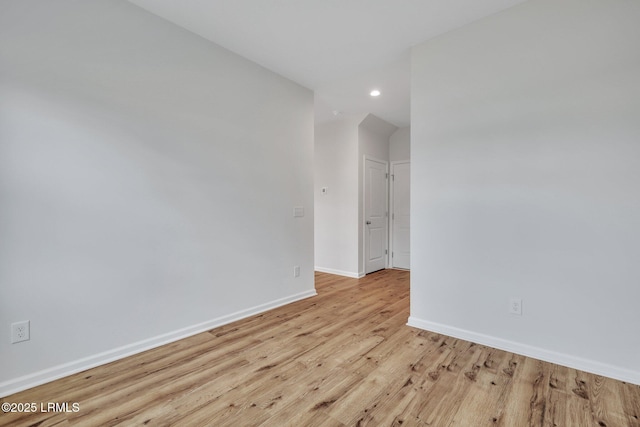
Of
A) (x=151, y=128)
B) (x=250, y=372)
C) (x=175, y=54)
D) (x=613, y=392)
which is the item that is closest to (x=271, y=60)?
(x=175, y=54)

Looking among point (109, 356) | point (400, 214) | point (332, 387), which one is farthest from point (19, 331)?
point (400, 214)

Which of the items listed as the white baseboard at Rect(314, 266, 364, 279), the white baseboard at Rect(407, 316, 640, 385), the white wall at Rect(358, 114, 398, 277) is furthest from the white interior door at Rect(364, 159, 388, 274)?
the white baseboard at Rect(407, 316, 640, 385)

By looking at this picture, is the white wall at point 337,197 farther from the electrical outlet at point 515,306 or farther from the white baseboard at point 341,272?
the electrical outlet at point 515,306

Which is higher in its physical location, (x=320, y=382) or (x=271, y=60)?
(x=271, y=60)

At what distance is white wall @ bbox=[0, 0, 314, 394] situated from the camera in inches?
70.2

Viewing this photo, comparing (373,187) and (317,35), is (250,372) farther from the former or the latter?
(373,187)

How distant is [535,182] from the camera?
7.14 ft

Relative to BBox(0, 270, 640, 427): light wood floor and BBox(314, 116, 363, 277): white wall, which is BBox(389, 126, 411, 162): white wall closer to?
BBox(314, 116, 363, 277): white wall

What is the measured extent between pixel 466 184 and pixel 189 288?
2644mm

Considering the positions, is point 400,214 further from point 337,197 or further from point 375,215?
point 337,197

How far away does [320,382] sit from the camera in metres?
1.86

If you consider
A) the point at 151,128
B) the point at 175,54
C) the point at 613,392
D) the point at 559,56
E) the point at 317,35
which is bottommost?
the point at 613,392

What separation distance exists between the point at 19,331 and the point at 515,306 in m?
3.48

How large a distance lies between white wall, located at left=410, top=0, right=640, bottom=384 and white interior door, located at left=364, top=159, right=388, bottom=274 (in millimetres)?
2228
